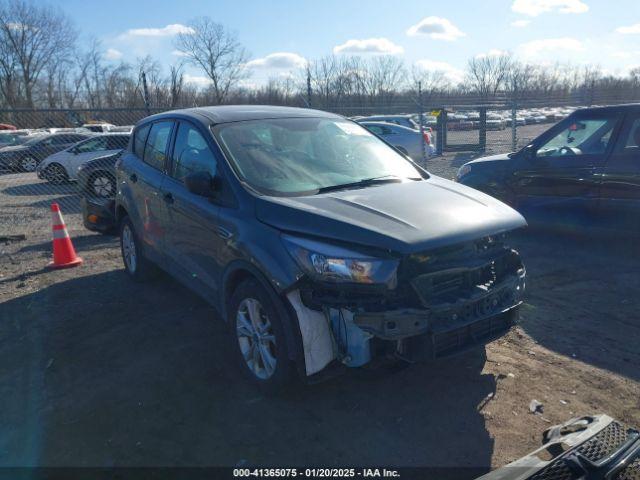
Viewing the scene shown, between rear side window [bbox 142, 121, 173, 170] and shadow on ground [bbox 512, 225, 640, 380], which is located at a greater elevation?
rear side window [bbox 142, 121, 173, 170]

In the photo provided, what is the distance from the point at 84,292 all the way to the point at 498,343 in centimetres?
435

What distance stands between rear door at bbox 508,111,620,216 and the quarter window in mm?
4393

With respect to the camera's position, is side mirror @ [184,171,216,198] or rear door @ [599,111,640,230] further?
rear door @ [599,111,640,230]

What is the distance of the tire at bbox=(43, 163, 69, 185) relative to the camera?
15859mm

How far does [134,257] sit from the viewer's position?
595 cm

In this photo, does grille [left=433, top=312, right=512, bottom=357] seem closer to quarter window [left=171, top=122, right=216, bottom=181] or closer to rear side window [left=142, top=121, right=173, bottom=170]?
quarter window [left=171, top=122, right=216, bottom=181]

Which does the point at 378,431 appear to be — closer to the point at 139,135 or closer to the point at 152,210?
the point at 152,210

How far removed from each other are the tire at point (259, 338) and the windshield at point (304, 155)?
29.5 inches

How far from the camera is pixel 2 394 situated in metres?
3.80

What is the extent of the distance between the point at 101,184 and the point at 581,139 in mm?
8890

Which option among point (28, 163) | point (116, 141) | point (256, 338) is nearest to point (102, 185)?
point (116, 141)

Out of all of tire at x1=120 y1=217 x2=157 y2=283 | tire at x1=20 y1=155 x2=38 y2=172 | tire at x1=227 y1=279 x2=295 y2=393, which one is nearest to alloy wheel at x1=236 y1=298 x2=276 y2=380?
tire at x1=227 y1=279 x2=295 y2=393

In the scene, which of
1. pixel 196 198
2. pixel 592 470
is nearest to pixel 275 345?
pixel 196 198

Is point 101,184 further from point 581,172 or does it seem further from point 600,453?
point 600,453
